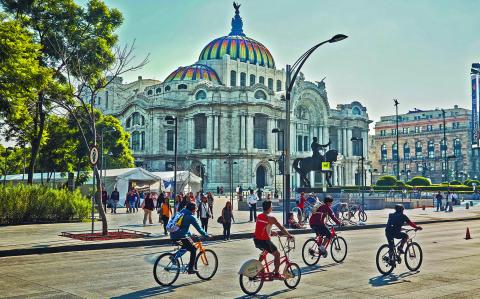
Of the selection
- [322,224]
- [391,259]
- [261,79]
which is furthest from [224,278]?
[261,79]

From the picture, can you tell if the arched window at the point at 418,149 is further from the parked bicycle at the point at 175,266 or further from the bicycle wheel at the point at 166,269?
the bicycle wheel at the point at 166,269

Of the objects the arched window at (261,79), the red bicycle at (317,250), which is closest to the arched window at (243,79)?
the arched window at (261,79)

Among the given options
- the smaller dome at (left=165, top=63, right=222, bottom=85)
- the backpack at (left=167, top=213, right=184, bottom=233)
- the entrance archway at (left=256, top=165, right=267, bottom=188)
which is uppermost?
the smaller dome at (left=165, top=63, right=222, bottom=85)

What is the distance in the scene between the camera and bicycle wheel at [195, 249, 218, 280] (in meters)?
10.9

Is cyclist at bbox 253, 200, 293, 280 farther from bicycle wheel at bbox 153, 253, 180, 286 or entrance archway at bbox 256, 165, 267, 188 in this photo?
entrance archway at bbox 256, 165, 267, 188

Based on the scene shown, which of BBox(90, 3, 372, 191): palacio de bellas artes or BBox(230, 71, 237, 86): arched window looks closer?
BBox(90, 3, 372, 191): palacio de bellas artes

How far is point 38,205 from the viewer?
83.7ft

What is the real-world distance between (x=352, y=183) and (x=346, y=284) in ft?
311

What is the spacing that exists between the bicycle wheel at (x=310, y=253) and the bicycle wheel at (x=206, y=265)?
2938 mm

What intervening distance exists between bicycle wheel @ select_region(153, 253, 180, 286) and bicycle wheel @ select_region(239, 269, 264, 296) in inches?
66.1

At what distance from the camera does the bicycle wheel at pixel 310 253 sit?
13.1 metres

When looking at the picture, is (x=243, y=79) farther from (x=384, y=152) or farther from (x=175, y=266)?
(x=175, y=266)

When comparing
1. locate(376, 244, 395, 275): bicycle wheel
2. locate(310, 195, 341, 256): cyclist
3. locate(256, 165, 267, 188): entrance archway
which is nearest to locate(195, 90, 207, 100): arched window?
locate(256, 165, 267, 188): entrance archway

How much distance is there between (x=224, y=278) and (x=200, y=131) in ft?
244
